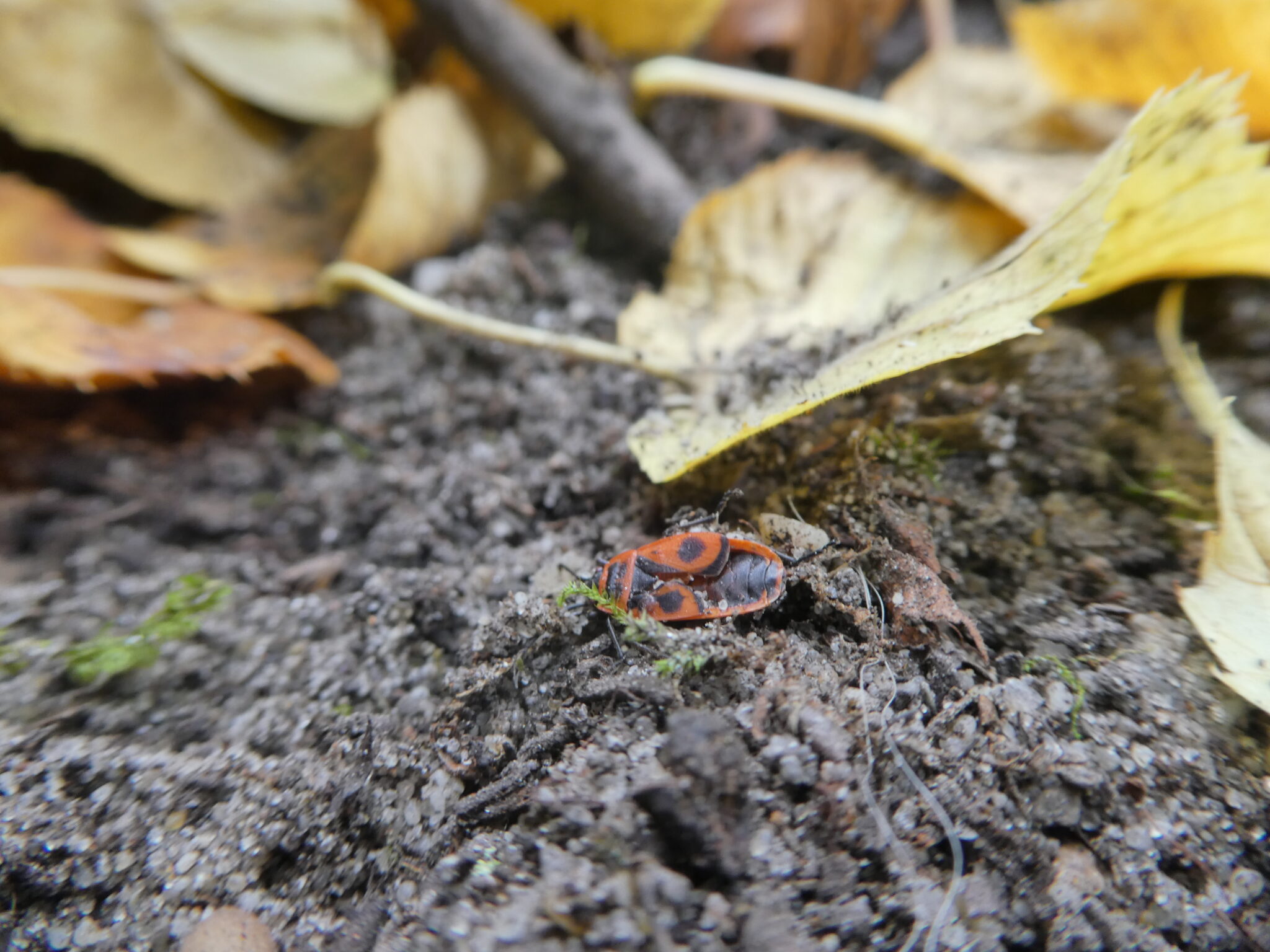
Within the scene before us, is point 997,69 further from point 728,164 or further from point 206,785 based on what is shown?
point 206,785

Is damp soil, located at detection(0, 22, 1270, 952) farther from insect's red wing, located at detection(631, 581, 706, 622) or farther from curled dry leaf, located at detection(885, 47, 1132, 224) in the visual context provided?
curled dry leaf, located at detection(885, 47, 1132, 224)

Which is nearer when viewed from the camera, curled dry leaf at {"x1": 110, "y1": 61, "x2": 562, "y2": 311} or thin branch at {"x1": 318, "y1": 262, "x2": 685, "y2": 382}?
thin branch at {"x1": 318, "y1": 262, "x2": 685, "y2": 382}

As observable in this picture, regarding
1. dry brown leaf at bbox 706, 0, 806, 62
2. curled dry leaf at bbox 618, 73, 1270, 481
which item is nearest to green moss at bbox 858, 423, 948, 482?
curled dry leaf at bbox 618, 73, 1270, 481

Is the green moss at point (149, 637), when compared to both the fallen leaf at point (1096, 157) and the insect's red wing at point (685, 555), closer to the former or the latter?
the insect's red wing at point (685, 555)

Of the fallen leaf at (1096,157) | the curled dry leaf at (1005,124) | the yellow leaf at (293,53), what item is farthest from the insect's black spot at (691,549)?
the yellow leaf at (293,53)

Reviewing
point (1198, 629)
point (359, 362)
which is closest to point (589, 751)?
point (1198, 629)
